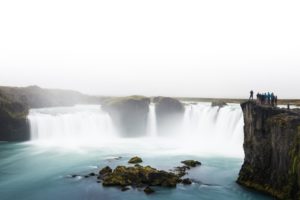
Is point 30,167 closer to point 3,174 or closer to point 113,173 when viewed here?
point 3,174

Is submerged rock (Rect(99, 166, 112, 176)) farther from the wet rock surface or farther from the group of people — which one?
the group of people

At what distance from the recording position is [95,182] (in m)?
42.3

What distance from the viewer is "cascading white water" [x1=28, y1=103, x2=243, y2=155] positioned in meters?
68.8

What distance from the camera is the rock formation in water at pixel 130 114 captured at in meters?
84.4

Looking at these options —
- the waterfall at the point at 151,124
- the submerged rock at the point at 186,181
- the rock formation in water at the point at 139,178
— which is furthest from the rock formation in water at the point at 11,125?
the submerged rock at the point at 186,181

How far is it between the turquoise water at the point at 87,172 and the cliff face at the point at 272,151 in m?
1.97

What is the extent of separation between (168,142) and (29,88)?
5062 cm

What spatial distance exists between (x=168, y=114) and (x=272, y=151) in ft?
161

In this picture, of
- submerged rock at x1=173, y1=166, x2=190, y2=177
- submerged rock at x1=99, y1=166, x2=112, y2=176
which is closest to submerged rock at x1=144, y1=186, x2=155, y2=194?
submerged rock at x1=173, y1=166, x2=190, y2=177

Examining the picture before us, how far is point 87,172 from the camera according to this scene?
4791 centimetres

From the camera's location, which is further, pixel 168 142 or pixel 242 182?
pixel 168 142

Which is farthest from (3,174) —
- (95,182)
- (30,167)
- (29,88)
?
(29,88)

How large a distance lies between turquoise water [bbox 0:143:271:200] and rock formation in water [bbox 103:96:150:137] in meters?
14.6

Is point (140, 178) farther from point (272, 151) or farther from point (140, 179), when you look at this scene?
point (272, 151)
